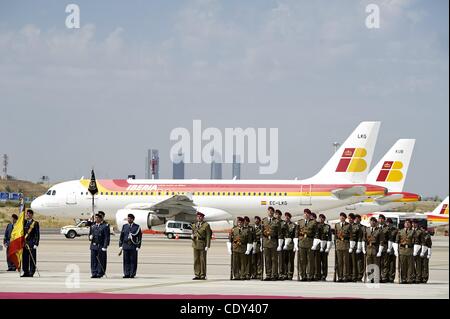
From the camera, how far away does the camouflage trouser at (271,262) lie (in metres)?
22.6

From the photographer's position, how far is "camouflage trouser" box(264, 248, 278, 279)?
22625 millimetres

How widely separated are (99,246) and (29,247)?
1.76m

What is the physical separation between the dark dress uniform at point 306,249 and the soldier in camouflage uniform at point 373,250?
1249mm

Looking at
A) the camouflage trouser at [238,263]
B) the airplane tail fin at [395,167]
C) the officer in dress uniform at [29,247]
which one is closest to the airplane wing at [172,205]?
the airplane tail fin at [395,167]

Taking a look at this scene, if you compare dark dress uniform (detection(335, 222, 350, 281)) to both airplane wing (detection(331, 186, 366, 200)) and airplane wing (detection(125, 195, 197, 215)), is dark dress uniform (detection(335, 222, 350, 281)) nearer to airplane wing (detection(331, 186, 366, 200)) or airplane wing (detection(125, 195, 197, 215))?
airplane wing (detection(331, 186, 366, 200))

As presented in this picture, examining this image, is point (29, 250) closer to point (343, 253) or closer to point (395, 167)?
point (343, 253)

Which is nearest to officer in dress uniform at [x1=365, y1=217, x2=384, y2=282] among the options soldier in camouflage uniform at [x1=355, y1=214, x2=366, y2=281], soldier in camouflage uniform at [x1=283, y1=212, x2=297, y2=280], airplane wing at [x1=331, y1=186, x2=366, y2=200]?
soldier in camouflage uniform at [x1=355, y1=214, x2=366, y2=281]

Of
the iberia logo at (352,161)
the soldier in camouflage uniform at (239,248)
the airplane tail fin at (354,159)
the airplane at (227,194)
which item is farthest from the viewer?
the iberia logo at (352,161)

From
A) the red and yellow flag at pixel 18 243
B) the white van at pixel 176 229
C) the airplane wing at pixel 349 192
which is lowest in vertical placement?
the white van at pixel 176 229

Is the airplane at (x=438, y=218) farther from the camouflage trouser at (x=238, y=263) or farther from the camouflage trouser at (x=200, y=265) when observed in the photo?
the camouflage trouser at (x=200, y=265)
